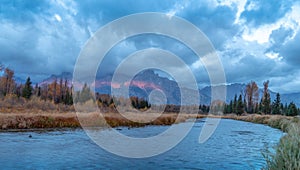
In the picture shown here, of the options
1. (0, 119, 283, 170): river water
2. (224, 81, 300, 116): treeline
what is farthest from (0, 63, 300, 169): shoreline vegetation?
(0, 119, 283, 170): river water

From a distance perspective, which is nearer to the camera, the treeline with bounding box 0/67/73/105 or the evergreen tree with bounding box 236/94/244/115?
the treeline with bounding box 0/67/73/105

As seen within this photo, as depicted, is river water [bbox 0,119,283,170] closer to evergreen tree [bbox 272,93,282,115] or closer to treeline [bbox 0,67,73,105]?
treeline [bbox 0,67,73,105]

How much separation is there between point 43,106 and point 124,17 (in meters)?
40.2

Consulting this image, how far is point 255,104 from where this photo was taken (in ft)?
373

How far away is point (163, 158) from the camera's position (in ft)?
53.1

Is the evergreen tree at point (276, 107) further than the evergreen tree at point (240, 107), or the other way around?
the evergreen tree at point (240, 107)

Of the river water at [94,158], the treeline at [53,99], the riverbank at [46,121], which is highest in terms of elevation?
the treeline at [53,99]

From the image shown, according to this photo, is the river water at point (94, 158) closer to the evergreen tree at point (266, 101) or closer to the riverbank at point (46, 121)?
the riverbank at point (46, 121)

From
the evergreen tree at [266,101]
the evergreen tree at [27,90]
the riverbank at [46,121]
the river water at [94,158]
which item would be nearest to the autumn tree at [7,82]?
the evergreen tree at [27,90]

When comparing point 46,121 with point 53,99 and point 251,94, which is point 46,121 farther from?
point 251,94

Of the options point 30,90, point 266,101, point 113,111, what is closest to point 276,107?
point 266,101

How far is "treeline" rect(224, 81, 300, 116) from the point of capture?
93.9 metres

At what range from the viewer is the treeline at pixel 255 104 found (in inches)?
3696

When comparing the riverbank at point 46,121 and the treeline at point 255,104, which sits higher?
the treeline at point 255,104
